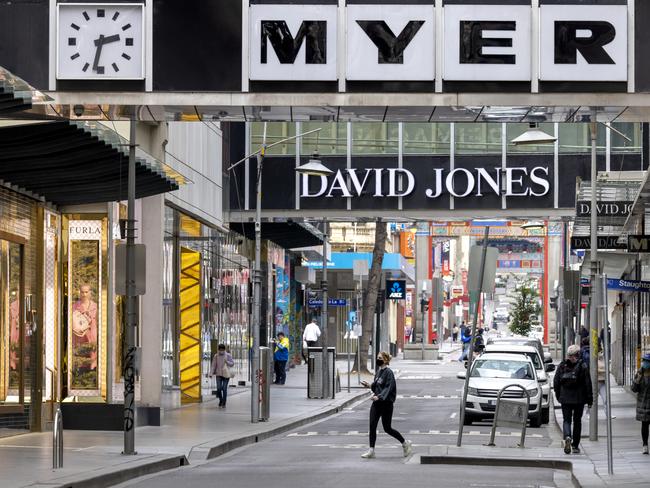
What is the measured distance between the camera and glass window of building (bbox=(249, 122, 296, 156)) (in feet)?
149

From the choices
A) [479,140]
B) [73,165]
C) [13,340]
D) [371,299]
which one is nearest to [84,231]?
[13,340]

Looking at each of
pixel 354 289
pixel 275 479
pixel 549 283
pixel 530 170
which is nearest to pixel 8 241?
pixel 275 479

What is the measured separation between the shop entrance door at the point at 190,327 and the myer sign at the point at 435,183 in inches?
272

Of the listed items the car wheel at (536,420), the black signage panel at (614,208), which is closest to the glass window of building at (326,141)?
the black signage panel at (614,208)

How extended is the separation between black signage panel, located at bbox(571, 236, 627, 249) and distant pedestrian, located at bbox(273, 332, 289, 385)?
15776 millimetres

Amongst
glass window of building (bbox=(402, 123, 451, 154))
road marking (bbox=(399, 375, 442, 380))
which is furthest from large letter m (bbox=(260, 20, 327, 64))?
road marking (bbox=(399, 375, 442, 380))

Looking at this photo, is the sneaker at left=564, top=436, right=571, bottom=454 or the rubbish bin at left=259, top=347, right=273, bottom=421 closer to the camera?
the sneaker at left=564, top=436, right=571, bottom=454

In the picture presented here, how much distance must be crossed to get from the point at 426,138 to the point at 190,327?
402 inches

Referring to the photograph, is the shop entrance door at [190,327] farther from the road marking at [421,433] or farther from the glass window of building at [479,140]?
the glass window of building at [479,140]

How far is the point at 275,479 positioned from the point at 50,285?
9279 mm

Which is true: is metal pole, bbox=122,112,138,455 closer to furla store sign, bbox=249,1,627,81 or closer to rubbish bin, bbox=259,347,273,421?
furla store sign, bbox=249,1,627,81

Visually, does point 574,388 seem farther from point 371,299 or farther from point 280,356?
point 371,299

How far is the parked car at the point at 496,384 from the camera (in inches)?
1286

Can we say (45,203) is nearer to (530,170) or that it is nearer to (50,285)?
(50,285)
